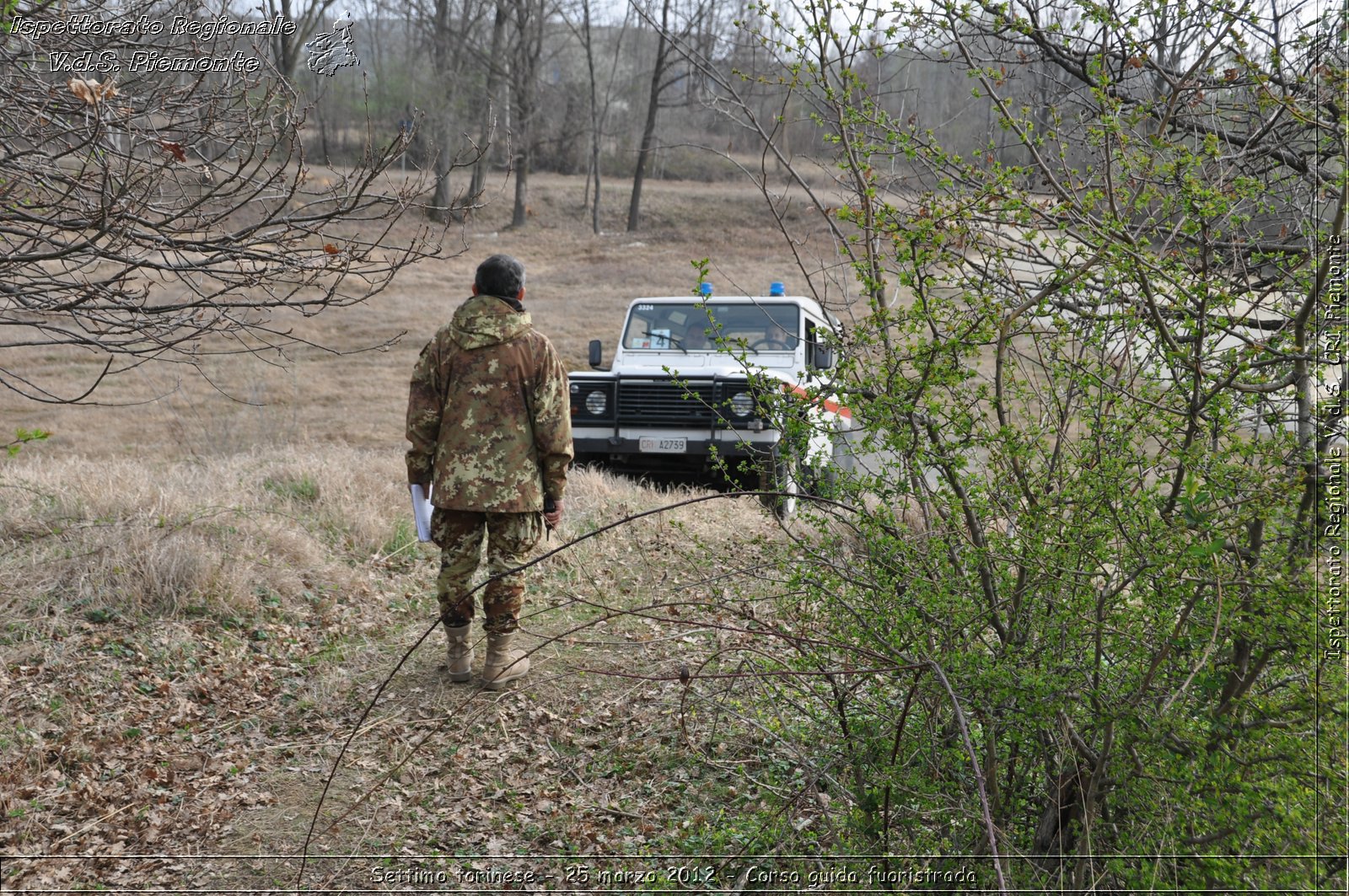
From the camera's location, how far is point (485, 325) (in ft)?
14.2

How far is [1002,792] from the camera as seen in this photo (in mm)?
2799

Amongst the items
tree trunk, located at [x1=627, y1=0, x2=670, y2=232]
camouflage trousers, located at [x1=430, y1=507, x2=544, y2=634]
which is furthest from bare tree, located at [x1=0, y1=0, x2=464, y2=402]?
tree trunk, located at [x1=627, y1=0, x2=670, y2=232]

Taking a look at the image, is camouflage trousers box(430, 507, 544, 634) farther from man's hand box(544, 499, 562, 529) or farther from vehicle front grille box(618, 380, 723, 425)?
vehicle front grille box(618, 380, 723, 425)

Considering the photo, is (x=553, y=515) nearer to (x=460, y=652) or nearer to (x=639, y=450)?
(x=460, y=652)

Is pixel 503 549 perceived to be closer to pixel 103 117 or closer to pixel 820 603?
pixel 820 603

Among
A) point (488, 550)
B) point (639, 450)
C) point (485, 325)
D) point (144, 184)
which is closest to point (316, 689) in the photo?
point (488, 550)

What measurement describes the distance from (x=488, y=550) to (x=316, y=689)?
3.44 feet

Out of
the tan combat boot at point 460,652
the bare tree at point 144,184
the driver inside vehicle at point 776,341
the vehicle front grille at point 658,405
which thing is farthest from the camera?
the driver inside vehicle at point 776,341

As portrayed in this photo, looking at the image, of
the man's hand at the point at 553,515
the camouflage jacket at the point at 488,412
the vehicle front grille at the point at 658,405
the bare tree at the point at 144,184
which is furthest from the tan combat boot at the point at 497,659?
the vehicle front grille at the point at 658,405

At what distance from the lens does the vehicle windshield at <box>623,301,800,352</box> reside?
9164 millimetres

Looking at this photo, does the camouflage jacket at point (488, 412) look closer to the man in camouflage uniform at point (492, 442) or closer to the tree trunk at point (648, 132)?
the man in camouflage uniform at point (492, 442)

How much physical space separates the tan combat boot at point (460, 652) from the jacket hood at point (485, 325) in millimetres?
1279

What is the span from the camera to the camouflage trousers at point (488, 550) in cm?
443

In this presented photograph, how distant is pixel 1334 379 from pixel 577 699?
3175 mm
